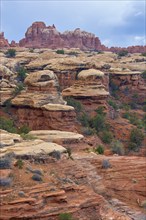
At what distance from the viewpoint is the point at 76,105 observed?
43.7 metres

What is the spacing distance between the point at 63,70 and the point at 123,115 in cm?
882

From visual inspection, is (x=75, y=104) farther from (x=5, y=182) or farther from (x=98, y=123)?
(x=5, y=182)

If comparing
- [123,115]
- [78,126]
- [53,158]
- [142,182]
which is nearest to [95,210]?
[53,158]

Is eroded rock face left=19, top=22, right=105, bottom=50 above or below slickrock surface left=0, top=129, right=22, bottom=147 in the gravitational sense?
above

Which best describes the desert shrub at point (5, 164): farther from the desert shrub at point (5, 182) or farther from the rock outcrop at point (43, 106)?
the rock outcrop at point (43, 106)

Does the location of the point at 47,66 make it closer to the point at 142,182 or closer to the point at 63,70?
the point at 63,70

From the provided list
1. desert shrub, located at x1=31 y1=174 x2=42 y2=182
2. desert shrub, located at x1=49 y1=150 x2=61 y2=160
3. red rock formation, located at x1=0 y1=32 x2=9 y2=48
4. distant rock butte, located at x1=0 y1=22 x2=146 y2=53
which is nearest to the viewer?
desert shrub, located at x1=31 y1=174 x2=42 y2=182

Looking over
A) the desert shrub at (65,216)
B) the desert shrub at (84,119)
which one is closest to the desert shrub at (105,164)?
the desert shrub at (65,216)

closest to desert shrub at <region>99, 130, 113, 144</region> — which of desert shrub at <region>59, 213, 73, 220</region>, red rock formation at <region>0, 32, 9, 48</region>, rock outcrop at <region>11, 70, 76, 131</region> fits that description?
rock outcrop at <region>11, 70, 76, 131</region>

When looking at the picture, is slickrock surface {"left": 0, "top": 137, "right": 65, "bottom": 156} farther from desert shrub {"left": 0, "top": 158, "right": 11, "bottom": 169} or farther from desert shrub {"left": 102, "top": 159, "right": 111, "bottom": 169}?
desert shrub {"left": 102, "top": 159, "right": 111, "bottom": 169}

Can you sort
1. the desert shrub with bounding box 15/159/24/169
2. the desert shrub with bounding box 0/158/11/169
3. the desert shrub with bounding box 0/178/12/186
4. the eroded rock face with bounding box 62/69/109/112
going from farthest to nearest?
the eroded rock face with bounding box 62/69/109/112
the desert shrub with bounding box 15/159/24/169
the desert shrub with bounding box 0/158/11/169
the desert shrub with bounding box 0/178/12/186

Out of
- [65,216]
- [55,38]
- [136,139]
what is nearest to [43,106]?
[136,139]

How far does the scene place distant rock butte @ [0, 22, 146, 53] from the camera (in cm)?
11862

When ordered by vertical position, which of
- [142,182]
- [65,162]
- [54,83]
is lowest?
[142,182]
